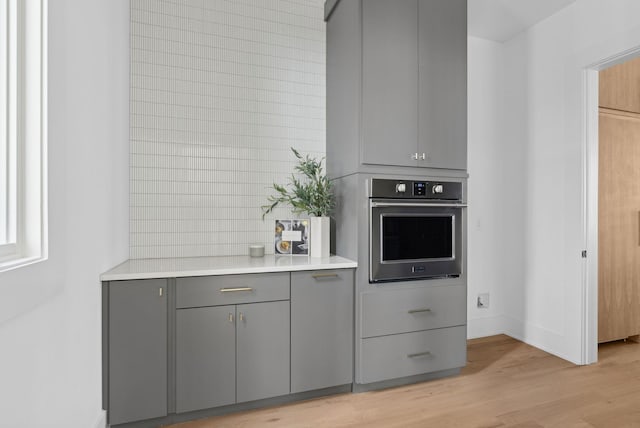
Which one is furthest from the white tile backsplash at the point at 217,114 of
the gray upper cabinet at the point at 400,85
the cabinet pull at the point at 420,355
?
the cabinet pull at the point at 420,355

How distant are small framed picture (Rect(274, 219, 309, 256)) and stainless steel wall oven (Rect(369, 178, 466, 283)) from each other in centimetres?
53

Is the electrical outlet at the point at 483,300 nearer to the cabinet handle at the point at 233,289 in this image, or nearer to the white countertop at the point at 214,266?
the white countertop at the point at 214,266

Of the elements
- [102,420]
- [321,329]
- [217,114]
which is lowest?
[102,420]

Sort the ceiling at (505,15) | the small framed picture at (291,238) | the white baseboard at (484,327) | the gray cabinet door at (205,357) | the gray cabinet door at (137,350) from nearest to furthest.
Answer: the gray cabinet door at (137,350)
the gray cabinet door at (205,357)
the small framed picture at (291,238)
the ceiling at (505,15)
the white baseboard at (484,327)

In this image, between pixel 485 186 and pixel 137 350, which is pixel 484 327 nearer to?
pixel 485 186

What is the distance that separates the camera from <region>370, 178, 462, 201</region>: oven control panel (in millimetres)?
2193

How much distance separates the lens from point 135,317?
1772 millimetres

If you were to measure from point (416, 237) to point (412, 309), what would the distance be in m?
0.46

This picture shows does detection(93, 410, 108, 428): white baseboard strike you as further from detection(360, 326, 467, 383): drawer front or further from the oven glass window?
the oven glass window

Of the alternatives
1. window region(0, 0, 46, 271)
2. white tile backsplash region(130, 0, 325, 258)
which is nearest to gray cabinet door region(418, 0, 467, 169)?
white tile backsplash region(130, 0, 325, 258)

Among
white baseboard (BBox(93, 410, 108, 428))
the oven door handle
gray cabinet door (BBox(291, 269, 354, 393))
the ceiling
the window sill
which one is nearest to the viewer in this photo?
the window sill

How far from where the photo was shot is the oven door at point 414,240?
2184 millimetres

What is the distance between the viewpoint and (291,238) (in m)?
2.50

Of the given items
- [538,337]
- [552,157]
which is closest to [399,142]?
[552,157]
